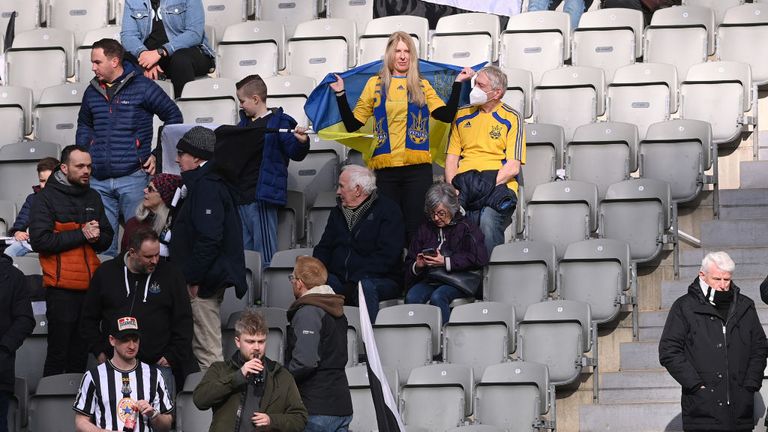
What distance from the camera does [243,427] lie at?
757cm

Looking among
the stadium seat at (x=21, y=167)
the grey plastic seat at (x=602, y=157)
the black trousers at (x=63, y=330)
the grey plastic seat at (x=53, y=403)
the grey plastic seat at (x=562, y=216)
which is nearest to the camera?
the grey plastic seat at (x=53, y=403)

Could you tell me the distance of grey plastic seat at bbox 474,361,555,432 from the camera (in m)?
9.52

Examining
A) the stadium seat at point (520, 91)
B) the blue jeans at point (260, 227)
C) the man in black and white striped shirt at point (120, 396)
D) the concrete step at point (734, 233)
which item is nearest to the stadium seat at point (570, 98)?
the stadium seat at point (520, 91)

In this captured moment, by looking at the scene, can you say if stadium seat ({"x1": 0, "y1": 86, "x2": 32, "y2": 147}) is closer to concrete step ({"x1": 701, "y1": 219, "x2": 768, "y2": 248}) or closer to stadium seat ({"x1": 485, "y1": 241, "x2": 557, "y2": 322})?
stadium seat ({"x1": 485, "y1": 241, "x2": 557, "y2": 322})

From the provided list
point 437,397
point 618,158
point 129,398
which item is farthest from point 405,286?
point 129,398

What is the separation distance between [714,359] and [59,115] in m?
5.62

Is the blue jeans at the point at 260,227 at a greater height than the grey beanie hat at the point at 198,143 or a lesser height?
lesser

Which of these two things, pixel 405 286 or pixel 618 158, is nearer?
pixel 405 286

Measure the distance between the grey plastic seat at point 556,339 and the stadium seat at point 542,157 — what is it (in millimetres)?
1684

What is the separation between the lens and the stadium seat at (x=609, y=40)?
1289 cm

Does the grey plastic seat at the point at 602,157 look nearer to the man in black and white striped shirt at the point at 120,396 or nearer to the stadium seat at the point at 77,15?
the man in black and white striped shirt at the point at 120,396

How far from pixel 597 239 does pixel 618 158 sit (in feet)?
3.21

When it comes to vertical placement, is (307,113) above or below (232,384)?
above

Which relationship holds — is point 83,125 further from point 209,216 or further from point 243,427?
point 243,427
